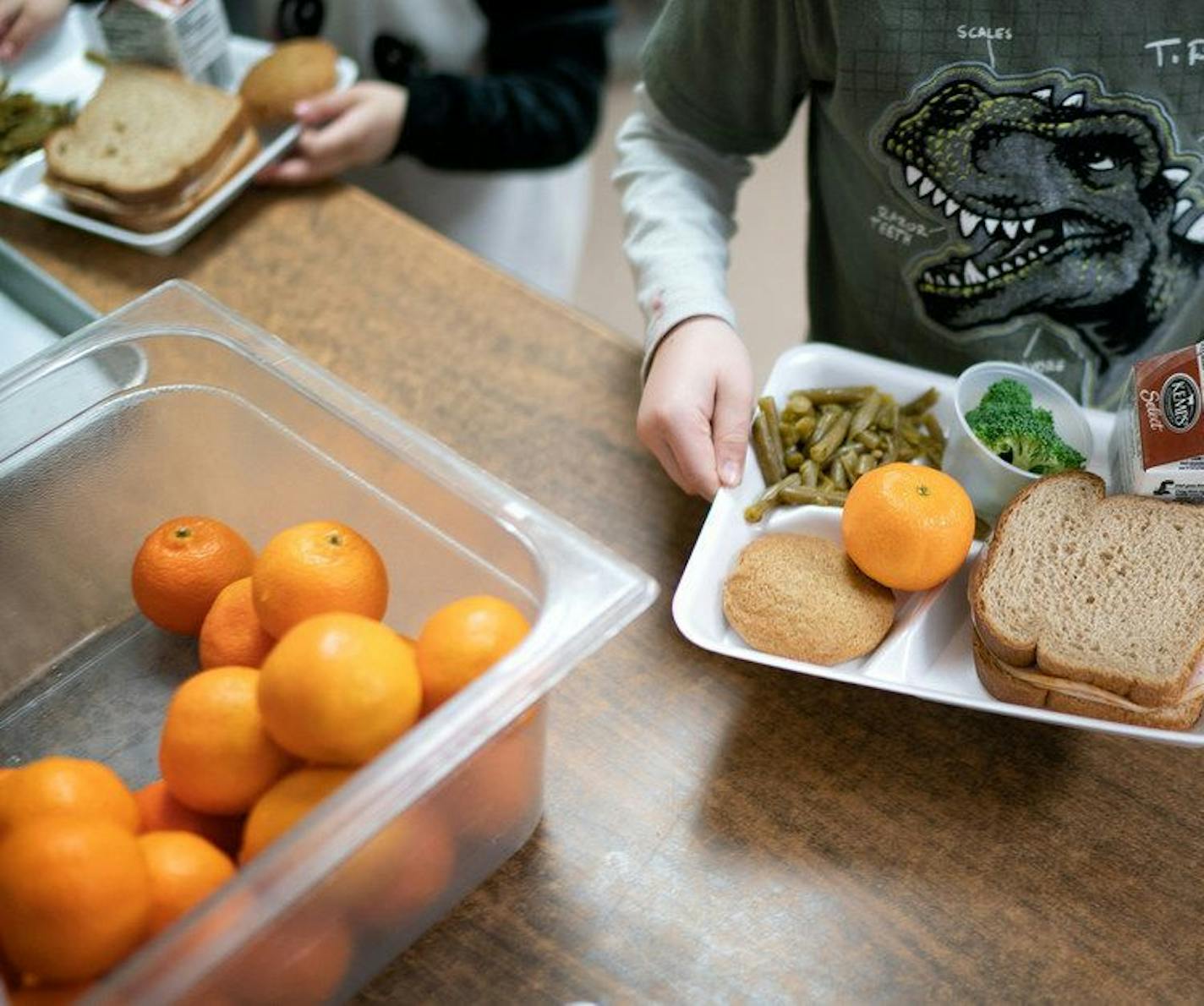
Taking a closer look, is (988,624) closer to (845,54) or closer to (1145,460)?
(1145,460)

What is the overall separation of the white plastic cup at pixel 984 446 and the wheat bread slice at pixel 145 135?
746mm

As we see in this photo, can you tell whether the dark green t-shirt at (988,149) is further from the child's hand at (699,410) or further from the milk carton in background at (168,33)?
the milk carton in background at (168,33)

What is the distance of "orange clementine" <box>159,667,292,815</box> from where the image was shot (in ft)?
1.96

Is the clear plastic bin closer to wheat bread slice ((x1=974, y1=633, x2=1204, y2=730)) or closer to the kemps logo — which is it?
wheat bread slice ((x1=974, y1=633, x2=1204, y2=730))

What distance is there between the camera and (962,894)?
72cm

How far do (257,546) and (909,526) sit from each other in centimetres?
43

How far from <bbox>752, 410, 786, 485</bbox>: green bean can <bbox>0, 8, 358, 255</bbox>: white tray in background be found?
59 cm

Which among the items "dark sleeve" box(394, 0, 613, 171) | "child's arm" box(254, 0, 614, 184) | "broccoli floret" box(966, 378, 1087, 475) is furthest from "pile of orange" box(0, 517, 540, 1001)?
"dark sleeve" box(394, 0, 613, 171)

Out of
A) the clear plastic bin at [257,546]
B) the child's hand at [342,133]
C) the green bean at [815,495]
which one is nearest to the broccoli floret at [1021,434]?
the green bean at [815,495]

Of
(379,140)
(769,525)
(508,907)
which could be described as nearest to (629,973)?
(508,907)

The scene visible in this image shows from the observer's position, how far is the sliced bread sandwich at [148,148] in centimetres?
113

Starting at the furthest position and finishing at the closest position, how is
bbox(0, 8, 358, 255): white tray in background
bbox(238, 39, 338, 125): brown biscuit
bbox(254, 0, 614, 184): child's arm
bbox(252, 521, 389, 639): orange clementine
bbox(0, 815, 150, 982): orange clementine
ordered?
bbox(254, 0, 614, 184): child's arm < bbox(238, 39, 338, 125): brown biscuit < bbox(0, 8, 358, 255): white tray in background < bbox(252, 521, 389, 639): orange clementine < bbox(0, 815, 150, 982): orange clementine

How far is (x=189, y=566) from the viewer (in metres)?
0.74

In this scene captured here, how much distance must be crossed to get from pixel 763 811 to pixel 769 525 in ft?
0.68
